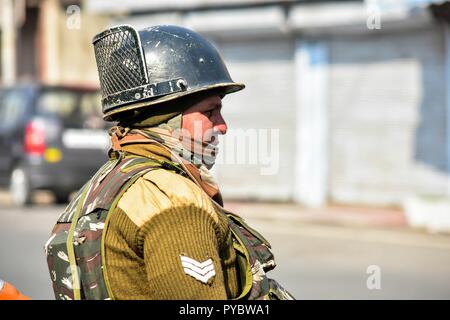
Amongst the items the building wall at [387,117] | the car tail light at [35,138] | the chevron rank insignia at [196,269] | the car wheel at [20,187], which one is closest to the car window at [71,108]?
the car tail light at [35,138]

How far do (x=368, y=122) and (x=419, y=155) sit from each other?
102cm

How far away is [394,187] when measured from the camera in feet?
46.9

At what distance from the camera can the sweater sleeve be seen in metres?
1.96

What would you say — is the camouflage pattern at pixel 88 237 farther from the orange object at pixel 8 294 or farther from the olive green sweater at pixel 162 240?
the orange object at pixel 8 294

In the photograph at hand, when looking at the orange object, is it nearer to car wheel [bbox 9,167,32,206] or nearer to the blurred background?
the blurred background

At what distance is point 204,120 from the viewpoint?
2.31 metres

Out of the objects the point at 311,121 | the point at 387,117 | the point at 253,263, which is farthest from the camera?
the point at 311,121

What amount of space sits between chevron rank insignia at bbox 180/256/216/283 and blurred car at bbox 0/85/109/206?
11552mm

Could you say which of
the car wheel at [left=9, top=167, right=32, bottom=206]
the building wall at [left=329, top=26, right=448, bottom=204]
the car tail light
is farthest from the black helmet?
the building wall at [left=329, top=26, right=448, bottom=204]

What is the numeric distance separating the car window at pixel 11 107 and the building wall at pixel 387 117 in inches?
198

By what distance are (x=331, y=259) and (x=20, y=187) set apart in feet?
20.4

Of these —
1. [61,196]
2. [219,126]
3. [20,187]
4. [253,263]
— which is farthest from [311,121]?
[253,263]

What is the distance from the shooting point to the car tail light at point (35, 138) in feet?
43.4

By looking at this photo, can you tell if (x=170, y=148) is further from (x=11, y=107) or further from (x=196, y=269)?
(x=11, y=107)
